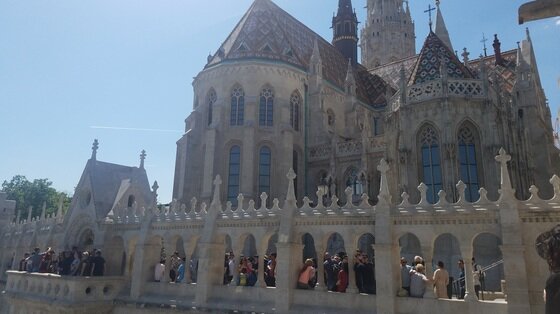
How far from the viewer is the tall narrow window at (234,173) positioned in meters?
25.0

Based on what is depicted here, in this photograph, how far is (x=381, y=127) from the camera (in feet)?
105

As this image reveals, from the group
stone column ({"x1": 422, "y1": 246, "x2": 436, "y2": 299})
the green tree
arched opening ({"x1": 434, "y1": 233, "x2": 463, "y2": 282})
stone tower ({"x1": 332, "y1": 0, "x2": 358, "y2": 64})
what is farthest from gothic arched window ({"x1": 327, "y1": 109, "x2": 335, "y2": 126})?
the green tree

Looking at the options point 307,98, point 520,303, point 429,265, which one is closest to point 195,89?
point 307,98

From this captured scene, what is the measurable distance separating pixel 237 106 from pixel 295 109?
12.7ft

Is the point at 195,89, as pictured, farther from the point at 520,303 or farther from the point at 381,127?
the point at 520,303

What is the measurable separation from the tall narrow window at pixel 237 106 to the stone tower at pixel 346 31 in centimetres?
1692

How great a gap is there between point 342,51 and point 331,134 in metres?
15.4

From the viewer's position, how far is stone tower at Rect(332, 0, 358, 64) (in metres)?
40.4

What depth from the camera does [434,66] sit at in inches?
845

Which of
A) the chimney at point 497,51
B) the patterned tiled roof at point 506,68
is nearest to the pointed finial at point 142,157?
the patterned tiled roof at point 506,68

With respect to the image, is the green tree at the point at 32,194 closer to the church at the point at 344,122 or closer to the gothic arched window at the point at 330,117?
the church at the point at 344,122

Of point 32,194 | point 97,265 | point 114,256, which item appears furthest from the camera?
point 32,194

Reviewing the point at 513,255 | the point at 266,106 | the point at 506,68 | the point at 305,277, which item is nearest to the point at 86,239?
the point at 305,277

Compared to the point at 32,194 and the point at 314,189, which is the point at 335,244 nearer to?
the point at 314,189
